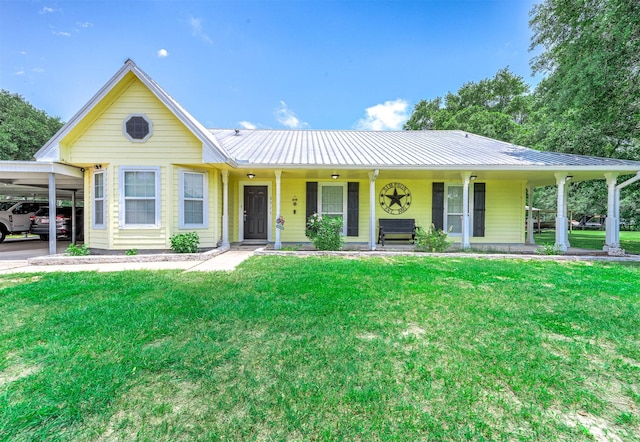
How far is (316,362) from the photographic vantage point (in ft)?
7.68

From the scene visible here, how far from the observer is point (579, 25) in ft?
30.4


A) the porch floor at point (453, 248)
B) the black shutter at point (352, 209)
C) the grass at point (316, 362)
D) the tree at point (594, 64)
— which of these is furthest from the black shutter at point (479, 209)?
the grass at point (316, 362)

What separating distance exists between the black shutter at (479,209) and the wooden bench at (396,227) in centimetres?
243

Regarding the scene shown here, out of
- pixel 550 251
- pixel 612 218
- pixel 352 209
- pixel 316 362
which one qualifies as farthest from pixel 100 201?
pixel 612 218

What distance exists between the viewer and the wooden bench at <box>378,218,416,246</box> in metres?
9.95

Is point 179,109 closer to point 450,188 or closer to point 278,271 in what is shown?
point 278,271

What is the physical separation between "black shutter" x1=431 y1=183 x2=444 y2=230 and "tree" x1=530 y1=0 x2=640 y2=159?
4.86 meters

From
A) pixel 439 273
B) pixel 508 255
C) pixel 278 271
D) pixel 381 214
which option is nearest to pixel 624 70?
pixel 508 255

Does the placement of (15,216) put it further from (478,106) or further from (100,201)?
(478,106)

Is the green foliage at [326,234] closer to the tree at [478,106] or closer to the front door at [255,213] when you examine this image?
the front door at [255,213]

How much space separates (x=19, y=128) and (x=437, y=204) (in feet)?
91.2

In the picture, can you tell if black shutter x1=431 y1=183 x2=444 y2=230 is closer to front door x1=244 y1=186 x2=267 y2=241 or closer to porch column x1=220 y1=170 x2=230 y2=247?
front door x1=244 y1=186 x2=267 y2=241

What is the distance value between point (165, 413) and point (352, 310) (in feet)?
7.45

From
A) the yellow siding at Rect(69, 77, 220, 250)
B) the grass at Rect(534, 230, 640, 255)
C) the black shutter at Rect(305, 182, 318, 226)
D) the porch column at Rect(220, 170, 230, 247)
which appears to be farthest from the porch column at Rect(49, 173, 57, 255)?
the grass at Rect(534, 230, 640, 255)
